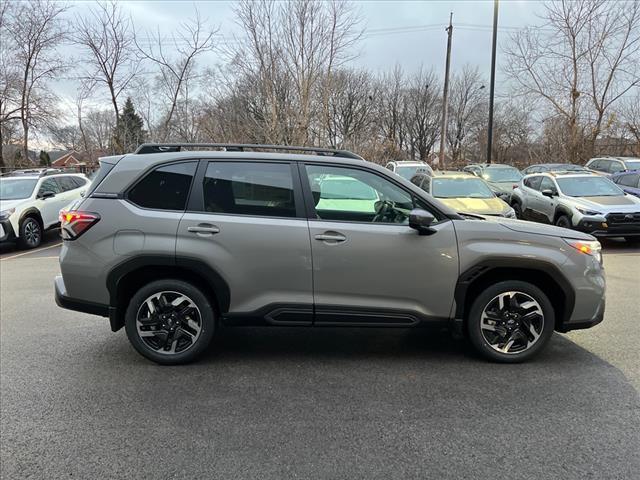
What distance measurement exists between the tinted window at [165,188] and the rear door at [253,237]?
9cm

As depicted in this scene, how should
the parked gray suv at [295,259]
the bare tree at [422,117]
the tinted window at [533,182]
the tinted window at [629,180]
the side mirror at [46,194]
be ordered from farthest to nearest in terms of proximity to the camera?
the bare tree at [422,117], the tinted window at [629,180], the tinted window at [533,182], the side mirror at [46,194], the parked gray suv at [295,259]

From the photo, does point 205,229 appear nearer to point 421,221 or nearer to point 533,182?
point 421,221

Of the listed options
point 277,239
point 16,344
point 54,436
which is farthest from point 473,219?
point 16,344

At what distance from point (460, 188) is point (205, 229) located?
26.1 feet

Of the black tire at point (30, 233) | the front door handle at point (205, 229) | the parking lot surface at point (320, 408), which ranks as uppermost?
the front door handle at point (205, 229)

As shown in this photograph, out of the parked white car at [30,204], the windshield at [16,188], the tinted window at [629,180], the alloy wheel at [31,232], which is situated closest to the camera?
the parked white car at [30,204]

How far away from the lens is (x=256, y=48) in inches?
659

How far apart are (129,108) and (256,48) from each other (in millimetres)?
13159

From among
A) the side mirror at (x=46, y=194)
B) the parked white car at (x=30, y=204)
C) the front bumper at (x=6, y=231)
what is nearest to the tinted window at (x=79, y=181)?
the parked white car at (x=30, y=204)

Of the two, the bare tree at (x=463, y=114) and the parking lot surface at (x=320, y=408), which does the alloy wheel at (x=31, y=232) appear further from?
the bare tree at (x=463, y=114)

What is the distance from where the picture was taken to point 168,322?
407 cm

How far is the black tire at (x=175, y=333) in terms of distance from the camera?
13.1 feet

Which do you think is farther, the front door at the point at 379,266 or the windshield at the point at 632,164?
the windshield at the point at 632,164

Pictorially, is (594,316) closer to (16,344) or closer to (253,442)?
(253,442)
